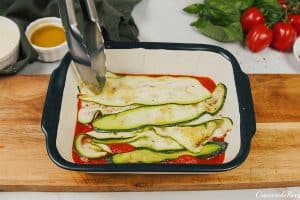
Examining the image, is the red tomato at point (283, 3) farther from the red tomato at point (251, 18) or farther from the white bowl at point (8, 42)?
the white bowl at point (8, 42)

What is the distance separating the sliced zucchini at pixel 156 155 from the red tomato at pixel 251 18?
47 centimetres

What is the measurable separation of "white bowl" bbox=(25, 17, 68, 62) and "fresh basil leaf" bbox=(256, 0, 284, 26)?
2.02 feet

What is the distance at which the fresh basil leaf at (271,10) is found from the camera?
1.30 meters

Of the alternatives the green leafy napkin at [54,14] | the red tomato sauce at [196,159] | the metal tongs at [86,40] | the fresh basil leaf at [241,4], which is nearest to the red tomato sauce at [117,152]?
the red tomato sauce at [196,159]

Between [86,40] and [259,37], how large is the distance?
0.59m

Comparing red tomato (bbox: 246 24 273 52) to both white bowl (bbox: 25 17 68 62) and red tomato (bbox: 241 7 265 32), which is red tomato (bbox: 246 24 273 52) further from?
white bowl (bbox: 25 17 68 62)

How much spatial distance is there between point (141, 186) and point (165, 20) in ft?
2.05

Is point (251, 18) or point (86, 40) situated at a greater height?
point (86, 40)

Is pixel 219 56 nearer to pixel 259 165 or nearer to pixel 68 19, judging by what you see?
pixel 259 165

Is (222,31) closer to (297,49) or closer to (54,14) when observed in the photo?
(297,49)

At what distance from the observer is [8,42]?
1137mm

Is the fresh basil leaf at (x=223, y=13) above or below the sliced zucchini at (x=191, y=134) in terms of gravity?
above

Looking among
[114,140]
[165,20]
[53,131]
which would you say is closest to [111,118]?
[114,140]

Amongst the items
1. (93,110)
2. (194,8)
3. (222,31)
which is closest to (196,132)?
(93,110)
